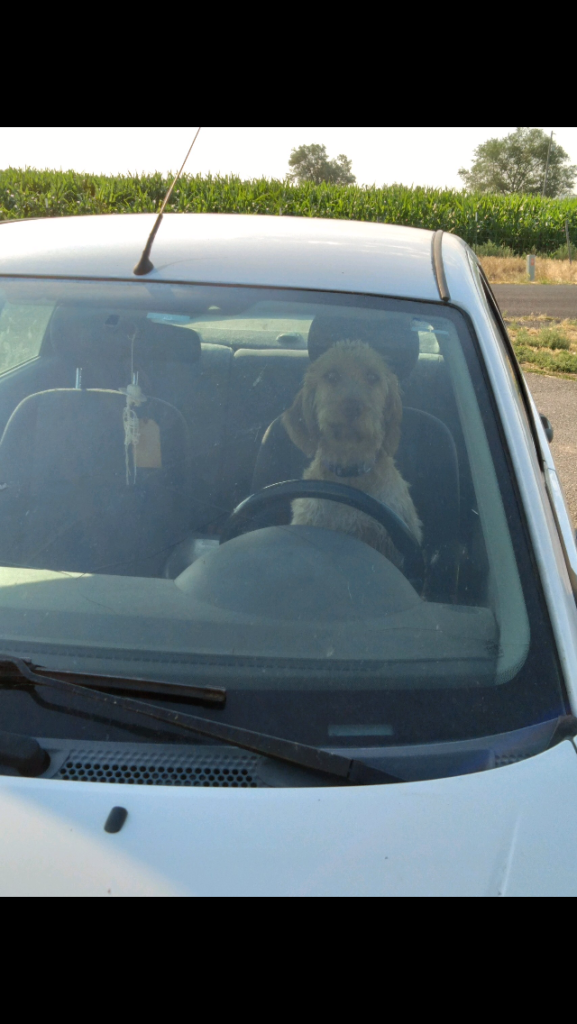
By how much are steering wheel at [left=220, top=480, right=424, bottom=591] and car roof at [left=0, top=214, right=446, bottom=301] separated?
0.46 meters

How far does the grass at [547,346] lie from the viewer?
916 centimetres

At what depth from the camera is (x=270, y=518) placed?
173 cm

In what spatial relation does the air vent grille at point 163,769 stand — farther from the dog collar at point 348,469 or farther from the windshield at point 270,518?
the dog collar at point 348,469

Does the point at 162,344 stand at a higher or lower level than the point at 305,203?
lower

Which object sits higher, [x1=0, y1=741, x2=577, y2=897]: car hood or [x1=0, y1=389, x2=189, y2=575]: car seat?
[x1=0, y1=389, x2=189, y2=575]: car seat

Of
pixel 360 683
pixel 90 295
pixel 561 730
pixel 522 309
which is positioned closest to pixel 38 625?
pixel 360 683

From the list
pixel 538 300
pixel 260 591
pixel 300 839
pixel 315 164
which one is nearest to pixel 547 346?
pixel 538 300

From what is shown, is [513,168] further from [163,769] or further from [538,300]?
[163,769]

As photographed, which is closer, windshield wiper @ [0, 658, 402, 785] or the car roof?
windshield wiper @ [0, 658, 402, 785]

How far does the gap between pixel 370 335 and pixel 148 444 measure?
0.58 metres

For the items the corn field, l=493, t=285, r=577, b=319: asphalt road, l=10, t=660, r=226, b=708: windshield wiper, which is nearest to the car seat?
l=10, t=660, r=226, b=708: windshield wiper

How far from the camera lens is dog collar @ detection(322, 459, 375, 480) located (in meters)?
2.07

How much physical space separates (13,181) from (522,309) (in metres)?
17.1

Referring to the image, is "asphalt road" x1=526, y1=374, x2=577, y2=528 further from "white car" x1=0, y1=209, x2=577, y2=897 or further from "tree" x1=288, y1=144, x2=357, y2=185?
"tree" x1=288, y1=144, x2=357, y2=185
